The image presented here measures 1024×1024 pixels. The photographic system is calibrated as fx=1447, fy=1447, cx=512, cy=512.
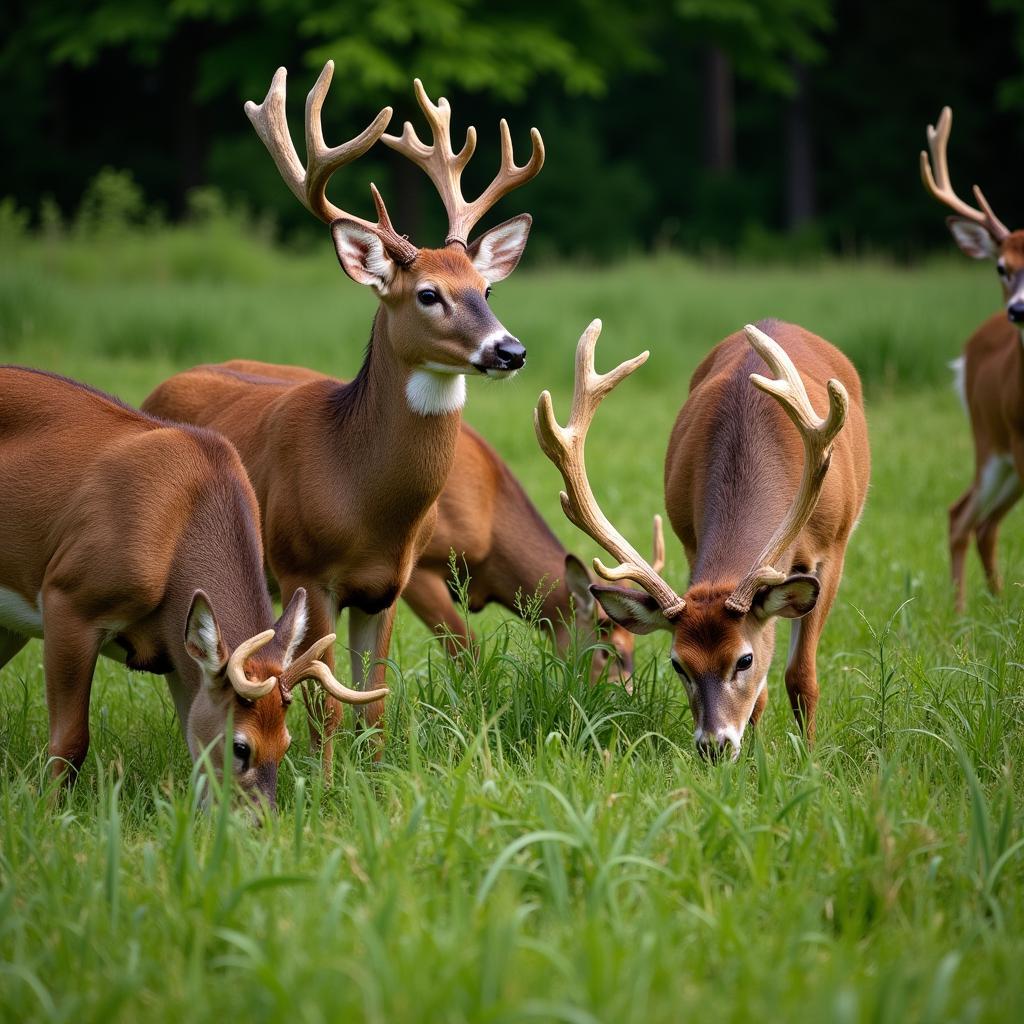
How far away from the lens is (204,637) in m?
3.95

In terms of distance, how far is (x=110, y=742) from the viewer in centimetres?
479

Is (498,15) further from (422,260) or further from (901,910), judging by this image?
(901,910)

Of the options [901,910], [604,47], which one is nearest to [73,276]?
[604,47]

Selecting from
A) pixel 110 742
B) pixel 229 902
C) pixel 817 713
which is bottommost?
pixel 110 742

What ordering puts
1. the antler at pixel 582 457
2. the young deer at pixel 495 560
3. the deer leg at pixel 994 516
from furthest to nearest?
the deer leg at pixel 994 516 < the young deer at pixel 495 560 < the antler at pixel 582 457

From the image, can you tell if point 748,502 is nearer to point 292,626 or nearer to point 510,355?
point 510,355

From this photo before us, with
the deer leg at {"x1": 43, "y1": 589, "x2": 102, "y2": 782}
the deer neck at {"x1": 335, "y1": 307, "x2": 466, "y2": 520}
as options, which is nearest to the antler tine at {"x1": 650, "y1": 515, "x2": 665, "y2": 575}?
the deer neck at {"x1": 335, "y1": 307, "x2": 466, "y2": 520}

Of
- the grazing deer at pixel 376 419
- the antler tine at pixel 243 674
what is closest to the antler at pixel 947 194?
the grazing deer at pixel 376 419

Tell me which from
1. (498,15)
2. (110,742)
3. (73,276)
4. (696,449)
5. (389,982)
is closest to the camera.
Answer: (389,982)

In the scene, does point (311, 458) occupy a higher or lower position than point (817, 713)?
→ higher

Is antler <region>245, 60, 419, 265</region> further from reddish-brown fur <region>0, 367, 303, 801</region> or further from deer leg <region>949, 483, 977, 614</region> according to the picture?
deer leg <region>949, 483, 977, 614</region>

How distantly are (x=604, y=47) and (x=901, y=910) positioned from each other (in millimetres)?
20521

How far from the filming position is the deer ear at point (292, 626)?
4.03 metres

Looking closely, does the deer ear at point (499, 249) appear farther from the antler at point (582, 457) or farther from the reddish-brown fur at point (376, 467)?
the antler at point (582, 457)
